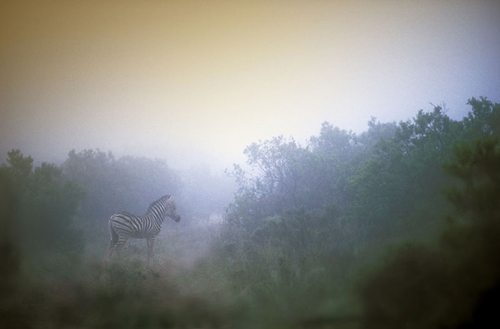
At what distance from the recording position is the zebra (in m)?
7.89

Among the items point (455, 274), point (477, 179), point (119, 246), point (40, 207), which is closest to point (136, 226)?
point (119, 246)

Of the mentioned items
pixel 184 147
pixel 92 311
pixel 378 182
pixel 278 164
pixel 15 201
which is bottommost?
pixel 92 311

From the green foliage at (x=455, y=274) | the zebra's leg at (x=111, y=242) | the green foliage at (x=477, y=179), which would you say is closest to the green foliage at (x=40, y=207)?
the zebra's leg at (x=111, y=242)

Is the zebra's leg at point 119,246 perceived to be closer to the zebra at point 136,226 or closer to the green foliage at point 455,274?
the zebra at point 136,226

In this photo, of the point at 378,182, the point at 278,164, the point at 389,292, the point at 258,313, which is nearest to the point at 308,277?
the point at 258,313

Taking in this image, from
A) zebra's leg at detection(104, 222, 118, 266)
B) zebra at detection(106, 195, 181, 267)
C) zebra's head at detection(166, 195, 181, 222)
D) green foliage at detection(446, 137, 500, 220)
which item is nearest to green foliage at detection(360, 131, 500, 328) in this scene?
green foliage at detection(446, 137, 500, 220)

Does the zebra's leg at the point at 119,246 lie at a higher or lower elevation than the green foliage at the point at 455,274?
higher

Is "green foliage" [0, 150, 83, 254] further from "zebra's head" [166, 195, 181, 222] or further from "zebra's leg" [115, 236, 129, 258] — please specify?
"zebra's head" [166, 195, 181, 222]

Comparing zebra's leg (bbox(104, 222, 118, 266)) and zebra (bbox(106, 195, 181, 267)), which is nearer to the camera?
zebra's leg (bbox(104, 222, 118, 266))

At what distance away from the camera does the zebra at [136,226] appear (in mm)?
7895

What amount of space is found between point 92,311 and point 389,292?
591 cm

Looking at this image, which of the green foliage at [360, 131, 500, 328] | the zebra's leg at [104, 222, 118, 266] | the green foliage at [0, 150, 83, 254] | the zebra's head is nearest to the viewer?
the green foliage at [360, 131, 500, 328]

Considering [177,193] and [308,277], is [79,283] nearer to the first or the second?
[308,277]

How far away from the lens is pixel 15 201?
239 inches
